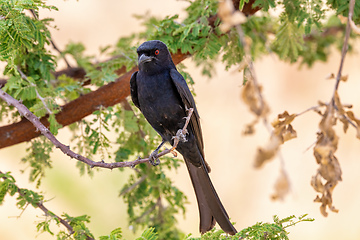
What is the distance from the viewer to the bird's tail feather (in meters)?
2.74

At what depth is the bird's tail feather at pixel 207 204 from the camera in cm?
274

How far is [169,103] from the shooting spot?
2.73 meters

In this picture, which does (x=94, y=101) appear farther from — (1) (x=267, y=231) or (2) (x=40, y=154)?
(1) (x=267, y=231)

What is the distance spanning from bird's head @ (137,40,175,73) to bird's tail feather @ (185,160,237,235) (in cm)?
65

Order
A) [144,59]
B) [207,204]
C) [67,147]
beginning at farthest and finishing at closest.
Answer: [207,204]
[144,59]
[67,147]

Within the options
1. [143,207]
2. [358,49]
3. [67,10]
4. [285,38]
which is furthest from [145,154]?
[67,10]

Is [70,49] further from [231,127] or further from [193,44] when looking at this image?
[231,127]

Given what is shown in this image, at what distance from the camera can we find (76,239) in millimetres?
2561

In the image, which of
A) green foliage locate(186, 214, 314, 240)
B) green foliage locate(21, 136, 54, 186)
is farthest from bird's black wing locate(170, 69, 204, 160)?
green foliage locate(21, 136, 54, 186)

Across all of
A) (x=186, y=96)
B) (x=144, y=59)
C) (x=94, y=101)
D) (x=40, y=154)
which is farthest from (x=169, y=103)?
(x=40, y=154)

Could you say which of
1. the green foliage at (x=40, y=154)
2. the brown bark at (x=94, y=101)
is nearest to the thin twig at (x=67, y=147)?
the brown bark at (x=94, y=101)

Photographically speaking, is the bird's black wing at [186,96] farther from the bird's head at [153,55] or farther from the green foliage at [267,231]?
the green foliage at [267,231]

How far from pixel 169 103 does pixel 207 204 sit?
66cm

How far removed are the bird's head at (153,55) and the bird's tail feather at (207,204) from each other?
65cm
